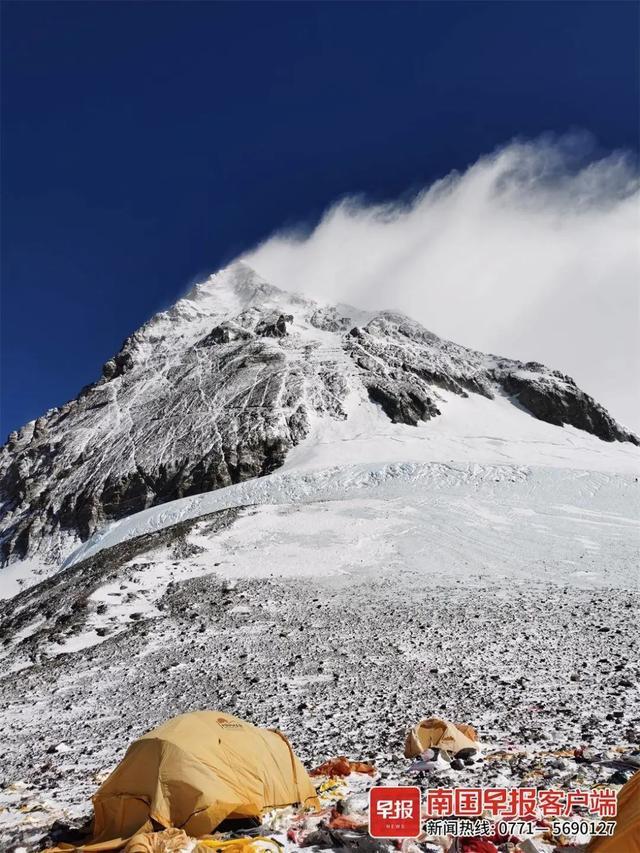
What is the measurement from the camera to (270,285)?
139000 millimetres

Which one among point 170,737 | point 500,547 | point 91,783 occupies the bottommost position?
point 91,783

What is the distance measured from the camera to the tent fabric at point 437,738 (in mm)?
10560

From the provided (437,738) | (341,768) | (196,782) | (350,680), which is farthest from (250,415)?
(196,782)

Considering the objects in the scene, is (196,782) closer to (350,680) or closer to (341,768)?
(341,768)

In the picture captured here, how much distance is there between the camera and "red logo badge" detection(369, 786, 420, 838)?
731cm

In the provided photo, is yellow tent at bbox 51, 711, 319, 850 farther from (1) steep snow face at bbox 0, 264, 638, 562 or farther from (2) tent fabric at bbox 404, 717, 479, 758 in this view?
(1) steep snow face at bbox 0, 264, 638, 562

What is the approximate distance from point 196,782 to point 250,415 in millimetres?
62727

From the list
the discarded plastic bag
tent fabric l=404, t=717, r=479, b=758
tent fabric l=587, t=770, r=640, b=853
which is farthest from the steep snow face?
tent fabric l=587, t=770, r=640, b=853

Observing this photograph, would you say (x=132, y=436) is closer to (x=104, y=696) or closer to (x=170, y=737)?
(x=104, y=696)

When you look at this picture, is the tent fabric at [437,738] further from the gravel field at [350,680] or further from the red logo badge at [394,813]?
the red logo badge at [394,813]

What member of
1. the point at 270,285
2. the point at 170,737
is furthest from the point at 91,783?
the point at 270,285

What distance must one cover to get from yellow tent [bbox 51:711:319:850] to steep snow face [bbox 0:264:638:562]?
44.9 meters

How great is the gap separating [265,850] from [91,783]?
19.0ft

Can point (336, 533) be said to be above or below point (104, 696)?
above
